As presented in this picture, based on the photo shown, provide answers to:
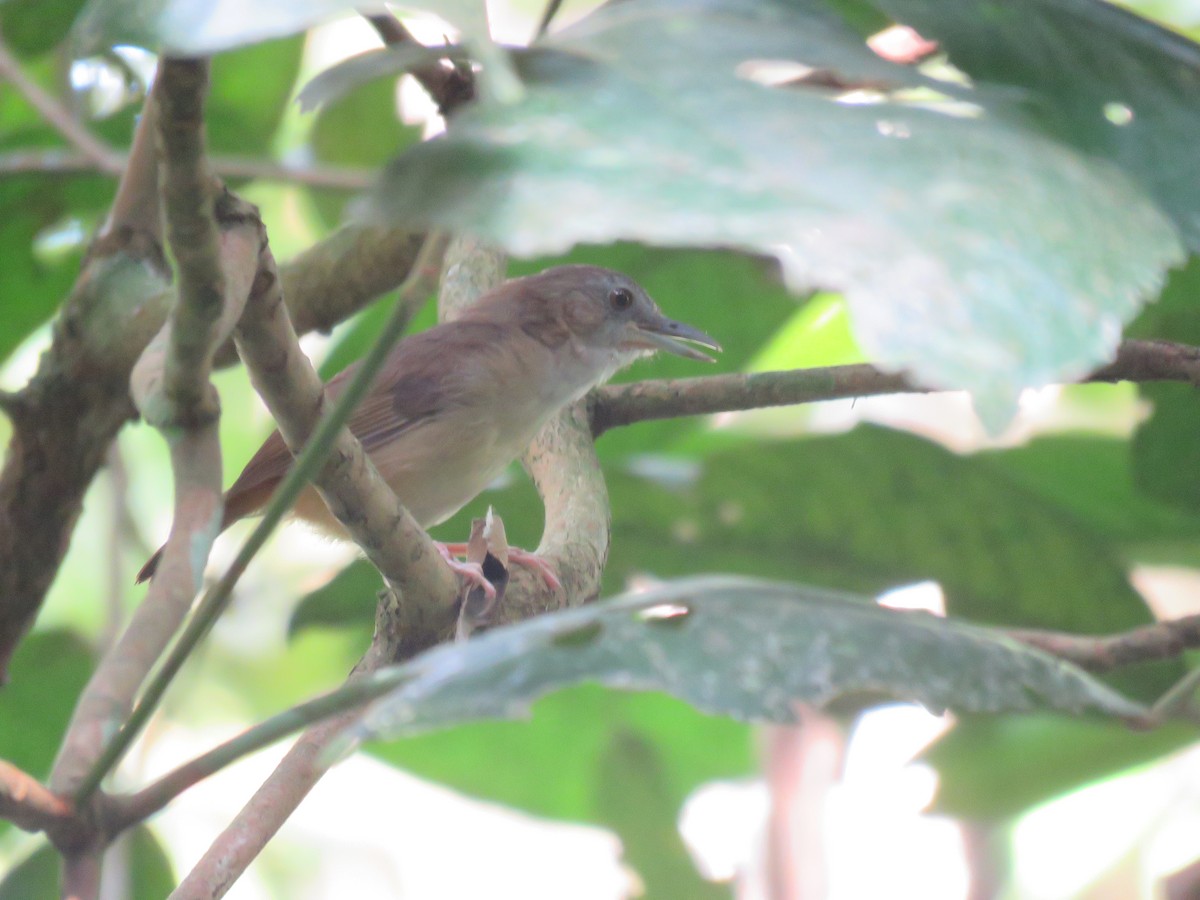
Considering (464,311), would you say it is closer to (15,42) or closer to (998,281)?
(15,42)

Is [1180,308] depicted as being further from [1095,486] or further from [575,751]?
[575,751]

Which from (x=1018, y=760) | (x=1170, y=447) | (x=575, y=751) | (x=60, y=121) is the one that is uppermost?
(x=60, y=121)

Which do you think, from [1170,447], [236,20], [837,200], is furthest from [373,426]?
[837,200]

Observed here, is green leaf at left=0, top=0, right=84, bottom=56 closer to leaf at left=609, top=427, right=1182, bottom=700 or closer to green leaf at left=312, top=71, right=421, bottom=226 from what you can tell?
green leaf at left=312, top=71, right=421, bottom=226

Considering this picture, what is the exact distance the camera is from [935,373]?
32.1 inches

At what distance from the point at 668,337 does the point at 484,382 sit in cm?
56

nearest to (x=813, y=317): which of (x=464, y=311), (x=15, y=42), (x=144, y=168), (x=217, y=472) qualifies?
(x=464, y=311)

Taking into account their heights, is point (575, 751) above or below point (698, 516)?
below

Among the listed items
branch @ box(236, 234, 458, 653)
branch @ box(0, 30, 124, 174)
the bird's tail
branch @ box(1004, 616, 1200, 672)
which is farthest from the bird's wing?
branch @ box(1004, 616, 1200, 672)

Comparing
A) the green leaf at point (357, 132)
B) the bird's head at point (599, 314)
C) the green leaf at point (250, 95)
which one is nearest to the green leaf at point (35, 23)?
the green leaf at point (250, 95)

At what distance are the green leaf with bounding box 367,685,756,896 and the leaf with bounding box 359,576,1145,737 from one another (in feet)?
7.87

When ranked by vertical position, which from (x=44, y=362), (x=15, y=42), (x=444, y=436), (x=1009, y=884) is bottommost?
(x=1009, y=884)

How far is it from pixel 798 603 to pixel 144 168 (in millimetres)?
2110

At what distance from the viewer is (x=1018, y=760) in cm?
325
